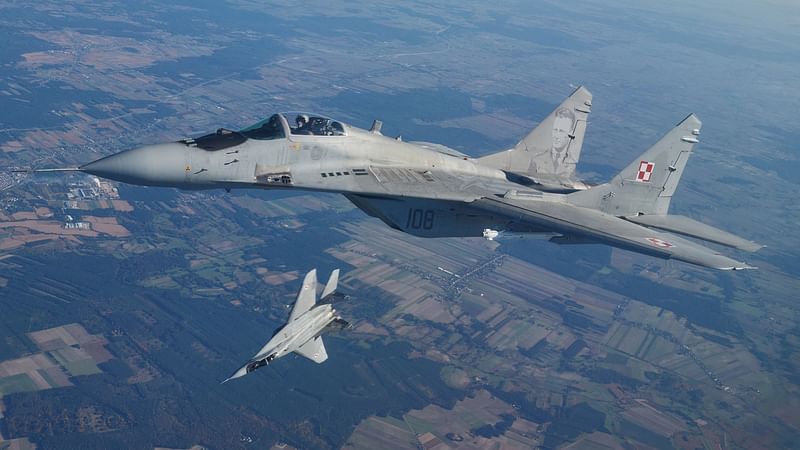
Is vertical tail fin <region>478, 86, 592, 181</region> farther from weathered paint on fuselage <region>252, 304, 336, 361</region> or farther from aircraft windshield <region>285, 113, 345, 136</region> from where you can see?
weathered paint on fuselage <region>252, 304, 336, 361</region>

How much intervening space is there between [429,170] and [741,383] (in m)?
40.9

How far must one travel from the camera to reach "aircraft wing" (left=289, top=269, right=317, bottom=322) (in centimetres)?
3350

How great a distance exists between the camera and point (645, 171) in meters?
27.6

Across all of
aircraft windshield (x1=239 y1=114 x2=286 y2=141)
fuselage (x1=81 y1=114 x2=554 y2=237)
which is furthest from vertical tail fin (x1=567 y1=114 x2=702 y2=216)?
A: aircraft windshield (x1=239 y1=114 x2=286 y2=141)

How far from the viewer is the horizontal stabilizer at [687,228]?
1038 inches

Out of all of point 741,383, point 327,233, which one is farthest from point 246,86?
point 741,383

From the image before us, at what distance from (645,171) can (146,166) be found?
18.8 m

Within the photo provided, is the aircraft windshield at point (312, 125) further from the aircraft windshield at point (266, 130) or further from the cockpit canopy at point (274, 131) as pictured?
the aircraft windshield at point (266, 130)

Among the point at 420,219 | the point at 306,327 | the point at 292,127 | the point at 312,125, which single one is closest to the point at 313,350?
the point at 306,327

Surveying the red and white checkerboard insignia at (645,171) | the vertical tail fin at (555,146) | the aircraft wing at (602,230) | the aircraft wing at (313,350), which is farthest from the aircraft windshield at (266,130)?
the red and white checkerboard insignia at (645,171)

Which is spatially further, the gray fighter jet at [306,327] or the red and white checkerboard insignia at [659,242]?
the gray fighter jet at [306,327]

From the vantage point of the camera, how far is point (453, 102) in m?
124

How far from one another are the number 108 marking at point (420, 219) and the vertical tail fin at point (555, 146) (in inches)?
224

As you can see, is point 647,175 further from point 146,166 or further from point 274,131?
point 146,166
